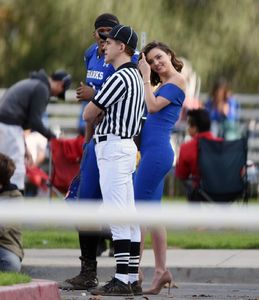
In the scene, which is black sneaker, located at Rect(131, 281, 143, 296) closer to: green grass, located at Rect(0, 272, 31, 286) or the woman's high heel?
the woman's high heel

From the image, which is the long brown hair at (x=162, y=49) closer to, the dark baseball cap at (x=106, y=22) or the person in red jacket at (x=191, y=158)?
the dark baseball cap at (x=106, y=22)

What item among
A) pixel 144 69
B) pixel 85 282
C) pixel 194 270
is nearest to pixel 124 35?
pixel 144 69

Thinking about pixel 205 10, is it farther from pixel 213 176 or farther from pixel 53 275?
pixel 53 275

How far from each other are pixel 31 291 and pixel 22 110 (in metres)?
5.68

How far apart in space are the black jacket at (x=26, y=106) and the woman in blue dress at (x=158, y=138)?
4.15 m

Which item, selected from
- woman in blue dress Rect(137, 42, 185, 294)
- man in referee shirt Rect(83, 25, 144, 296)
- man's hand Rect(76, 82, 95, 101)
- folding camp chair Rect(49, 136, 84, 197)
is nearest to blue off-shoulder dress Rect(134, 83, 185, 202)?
woman in blue dress Rect(137, 42, 185, 294)

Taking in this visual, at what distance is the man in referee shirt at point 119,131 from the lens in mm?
8391

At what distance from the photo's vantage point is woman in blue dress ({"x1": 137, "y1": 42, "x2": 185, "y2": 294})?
29.0 feet

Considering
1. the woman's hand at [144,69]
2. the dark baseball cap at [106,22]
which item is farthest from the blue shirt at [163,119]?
the dark baseball cap at [106,22]

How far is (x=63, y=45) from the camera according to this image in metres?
28.6

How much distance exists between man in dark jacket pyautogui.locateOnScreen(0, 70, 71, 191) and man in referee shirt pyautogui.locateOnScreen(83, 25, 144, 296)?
4272mm

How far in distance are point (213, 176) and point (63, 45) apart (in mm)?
13488

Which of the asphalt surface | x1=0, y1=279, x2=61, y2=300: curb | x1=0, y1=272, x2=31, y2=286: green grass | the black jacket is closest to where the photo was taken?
x1=0, y1=279, x2=61, y2=300: curb

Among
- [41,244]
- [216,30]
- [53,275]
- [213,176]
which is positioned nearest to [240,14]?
[216,30]
